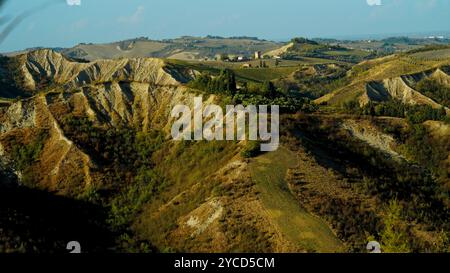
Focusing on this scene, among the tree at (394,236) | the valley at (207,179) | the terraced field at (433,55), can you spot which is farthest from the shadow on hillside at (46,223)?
the terraced field at (433,55)

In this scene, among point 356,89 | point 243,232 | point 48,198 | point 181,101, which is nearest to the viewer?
point 243,232

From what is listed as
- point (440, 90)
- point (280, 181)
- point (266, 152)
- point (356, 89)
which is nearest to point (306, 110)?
point (266, 152)

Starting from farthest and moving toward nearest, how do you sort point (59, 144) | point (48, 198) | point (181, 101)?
point (181, 101)
point (59, 144)
point (48, 198)

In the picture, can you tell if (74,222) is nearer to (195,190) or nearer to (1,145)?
(195,190)

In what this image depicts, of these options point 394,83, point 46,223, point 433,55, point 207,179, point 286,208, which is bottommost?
point 394,83
